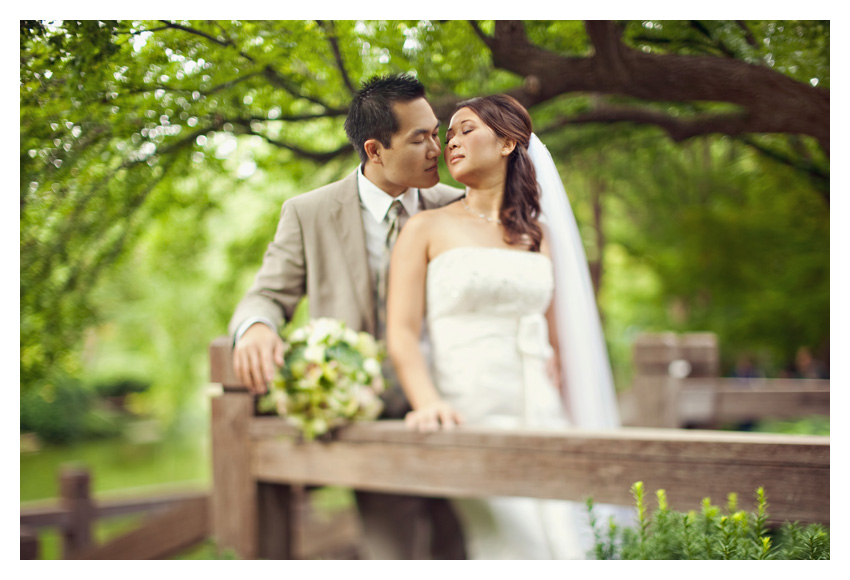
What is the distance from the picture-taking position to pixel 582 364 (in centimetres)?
204

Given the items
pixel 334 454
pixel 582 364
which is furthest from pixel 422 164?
pixel 334 454

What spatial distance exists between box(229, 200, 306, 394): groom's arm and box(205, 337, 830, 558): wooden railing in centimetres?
29

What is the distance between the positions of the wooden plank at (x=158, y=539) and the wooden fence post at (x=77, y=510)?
90 centimetres

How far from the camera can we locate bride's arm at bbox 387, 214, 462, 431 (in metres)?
1.83

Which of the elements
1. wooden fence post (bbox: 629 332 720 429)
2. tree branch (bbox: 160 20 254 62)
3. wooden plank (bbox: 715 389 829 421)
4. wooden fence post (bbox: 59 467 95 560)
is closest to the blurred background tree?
tree branch (bbox: 160 20 254 62)

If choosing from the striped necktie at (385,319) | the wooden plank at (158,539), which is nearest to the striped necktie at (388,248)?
the striped necktie at (385,319)

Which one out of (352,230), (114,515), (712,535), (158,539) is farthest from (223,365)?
(114,515)

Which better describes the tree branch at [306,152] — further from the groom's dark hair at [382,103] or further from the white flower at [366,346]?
the white flower at [366,346]

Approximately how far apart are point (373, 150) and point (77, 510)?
4292mm

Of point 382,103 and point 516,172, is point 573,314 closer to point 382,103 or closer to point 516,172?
point 516,172

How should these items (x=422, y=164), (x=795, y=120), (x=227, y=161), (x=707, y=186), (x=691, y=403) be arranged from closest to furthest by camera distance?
(x=422, y=164), (x=795, y=120), (x=227, y=161), (x=691, y=403), (x=707, y=186)

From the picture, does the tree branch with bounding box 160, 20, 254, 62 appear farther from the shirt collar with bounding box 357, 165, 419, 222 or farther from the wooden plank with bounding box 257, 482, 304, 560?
the wooden plank with bounding box 257, 482, 304, 560
